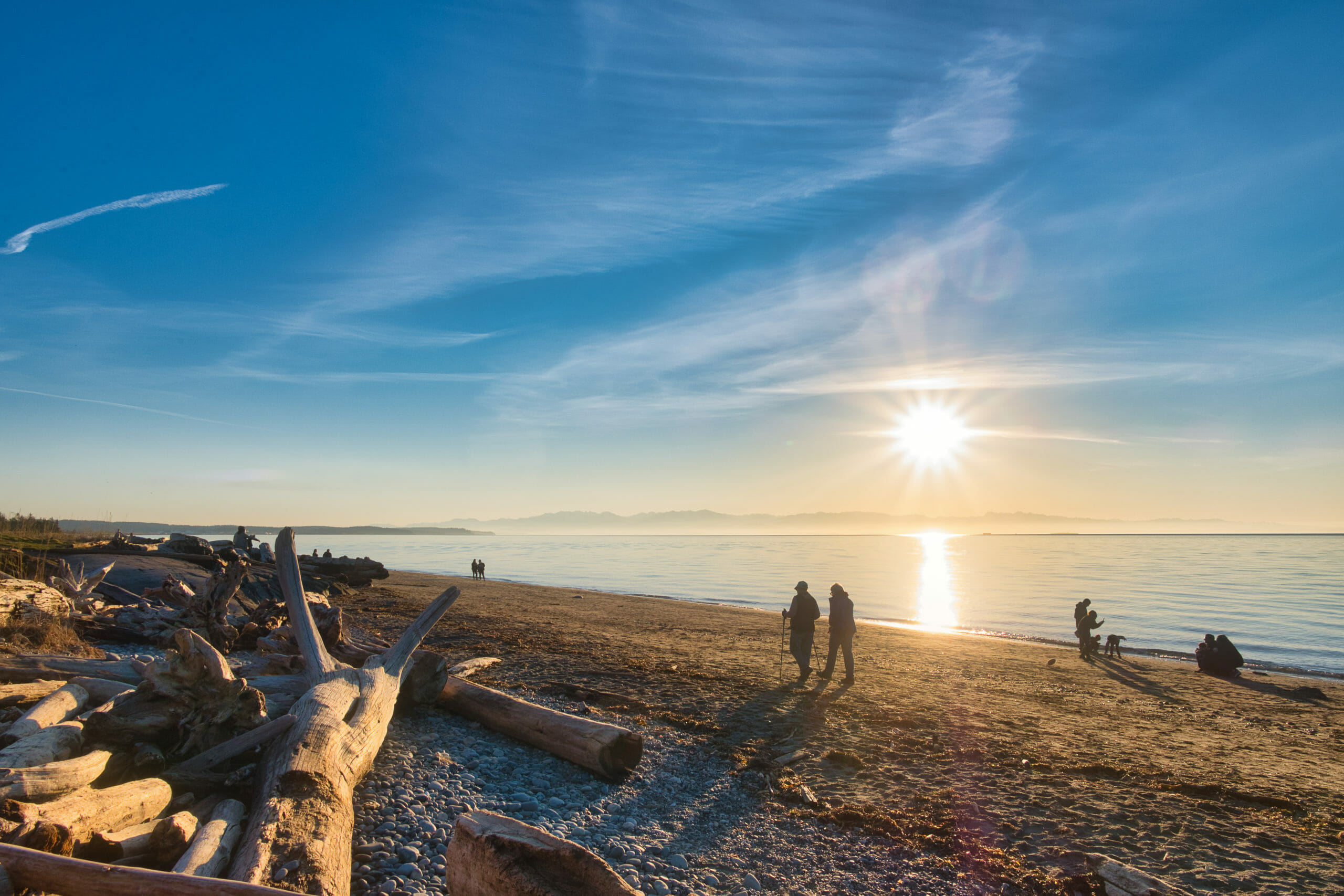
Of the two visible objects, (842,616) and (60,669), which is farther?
(842,616)

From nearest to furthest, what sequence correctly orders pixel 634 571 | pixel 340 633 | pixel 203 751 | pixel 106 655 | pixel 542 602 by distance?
1. pixel 203 751
2. pixel 106 655
3. pixel 340 633
4. pixel 542 602
5. pixel 634 571

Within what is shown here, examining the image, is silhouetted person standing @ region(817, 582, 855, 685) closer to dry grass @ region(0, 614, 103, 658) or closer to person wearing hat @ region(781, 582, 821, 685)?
person wearing hat @ region(781, 582, 821, 685)

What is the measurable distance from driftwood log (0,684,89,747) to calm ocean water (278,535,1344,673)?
94.9 ft

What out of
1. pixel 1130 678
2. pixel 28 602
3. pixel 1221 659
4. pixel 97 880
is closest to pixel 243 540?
pixel 28 602

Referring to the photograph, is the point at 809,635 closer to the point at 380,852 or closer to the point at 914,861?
the point at 914,861

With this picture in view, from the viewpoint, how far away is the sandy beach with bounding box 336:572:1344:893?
5.84m

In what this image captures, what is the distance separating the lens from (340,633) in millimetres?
9734

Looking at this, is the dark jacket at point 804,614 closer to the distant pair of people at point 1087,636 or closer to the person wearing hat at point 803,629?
the person wearing hat at point 803,629

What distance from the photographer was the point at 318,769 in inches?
195

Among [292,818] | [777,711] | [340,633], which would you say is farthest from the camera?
[777,711]

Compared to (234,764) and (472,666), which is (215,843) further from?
(472,666)

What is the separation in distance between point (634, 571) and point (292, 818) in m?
61.4

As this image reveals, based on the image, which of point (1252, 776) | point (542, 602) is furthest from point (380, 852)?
point (542, 602)

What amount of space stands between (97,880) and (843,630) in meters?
11.8
